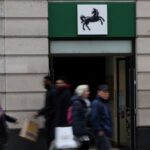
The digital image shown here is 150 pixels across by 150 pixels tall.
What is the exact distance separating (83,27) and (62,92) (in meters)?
3.34

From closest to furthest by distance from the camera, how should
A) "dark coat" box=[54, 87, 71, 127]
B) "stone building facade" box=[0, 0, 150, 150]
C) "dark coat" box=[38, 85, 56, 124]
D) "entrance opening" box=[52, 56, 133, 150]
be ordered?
"dark coat" box=[54, 87, 71, 127], "dark coat" box=[38, 85, 56, 124], "stone building facade" box=[0, 0, 150, 150], "entrance opening" box=[52, 56, 133, 150]

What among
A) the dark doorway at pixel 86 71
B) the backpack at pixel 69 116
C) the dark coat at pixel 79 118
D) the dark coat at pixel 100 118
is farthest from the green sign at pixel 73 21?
the dark coat at pixel 100 118

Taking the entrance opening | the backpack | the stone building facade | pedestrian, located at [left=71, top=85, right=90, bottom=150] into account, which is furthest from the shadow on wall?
pedestrian, located at [left=71, top=85, right=90, bottom=150]

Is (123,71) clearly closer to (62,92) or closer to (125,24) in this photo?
(125,24)

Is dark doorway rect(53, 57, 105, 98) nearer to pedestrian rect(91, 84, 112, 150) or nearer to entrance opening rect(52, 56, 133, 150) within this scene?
entrance opening rect(52, 56, 133, 150)

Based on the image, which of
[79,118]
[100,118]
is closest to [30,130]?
[79,118]

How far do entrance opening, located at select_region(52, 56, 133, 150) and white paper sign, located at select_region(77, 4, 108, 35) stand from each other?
1.12 meters

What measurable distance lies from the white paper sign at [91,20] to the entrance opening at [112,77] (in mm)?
1117

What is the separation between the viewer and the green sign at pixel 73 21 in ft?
51.6

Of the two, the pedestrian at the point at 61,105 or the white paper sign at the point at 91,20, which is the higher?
the white paper sign at the point at 91,20

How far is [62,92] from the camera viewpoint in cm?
1284

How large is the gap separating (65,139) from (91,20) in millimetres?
4491

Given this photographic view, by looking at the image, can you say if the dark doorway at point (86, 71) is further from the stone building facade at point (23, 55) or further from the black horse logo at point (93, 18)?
the stone building facade at point (23, 55)

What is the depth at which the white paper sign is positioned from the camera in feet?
51.6
